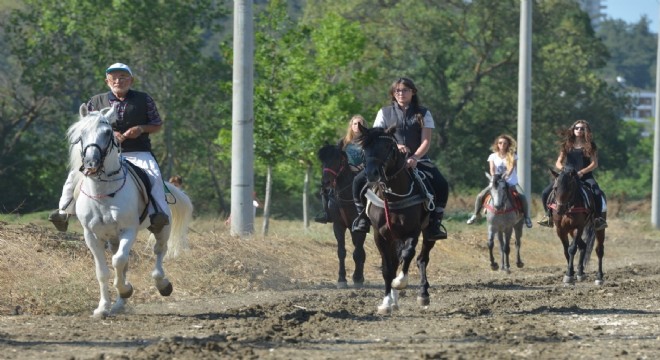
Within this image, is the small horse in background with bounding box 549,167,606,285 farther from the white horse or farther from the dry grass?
the white horse

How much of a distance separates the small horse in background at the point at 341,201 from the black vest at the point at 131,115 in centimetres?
522

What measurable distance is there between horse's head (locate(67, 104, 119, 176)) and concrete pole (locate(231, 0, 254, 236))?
282 inches

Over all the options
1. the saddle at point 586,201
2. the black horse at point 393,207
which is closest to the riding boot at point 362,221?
the black horse at point 393,207

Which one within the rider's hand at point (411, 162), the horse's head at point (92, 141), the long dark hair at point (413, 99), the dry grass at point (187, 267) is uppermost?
the long dark hair at point (413, 99)

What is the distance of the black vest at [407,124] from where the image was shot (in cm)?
1546

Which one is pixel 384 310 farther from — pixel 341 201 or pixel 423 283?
pixel 341 201

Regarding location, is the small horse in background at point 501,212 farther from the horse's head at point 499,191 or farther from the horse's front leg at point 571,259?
the horse's front leg at point 571,259

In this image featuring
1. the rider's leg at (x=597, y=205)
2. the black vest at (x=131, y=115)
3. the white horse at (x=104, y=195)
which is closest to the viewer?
the white horse at (x=104, y=195)

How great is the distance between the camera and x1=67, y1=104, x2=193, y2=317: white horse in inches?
533

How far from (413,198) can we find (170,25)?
38.0 meters

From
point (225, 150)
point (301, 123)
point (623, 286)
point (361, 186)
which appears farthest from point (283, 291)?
point (225, 150)

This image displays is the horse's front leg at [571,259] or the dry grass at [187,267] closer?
the dry grass at [187,267]

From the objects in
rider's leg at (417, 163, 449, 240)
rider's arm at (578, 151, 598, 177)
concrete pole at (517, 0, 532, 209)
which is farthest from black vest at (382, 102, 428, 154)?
concrete pole at (517, 0, 532, 209)


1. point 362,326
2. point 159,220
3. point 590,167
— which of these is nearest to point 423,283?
point 362,326
